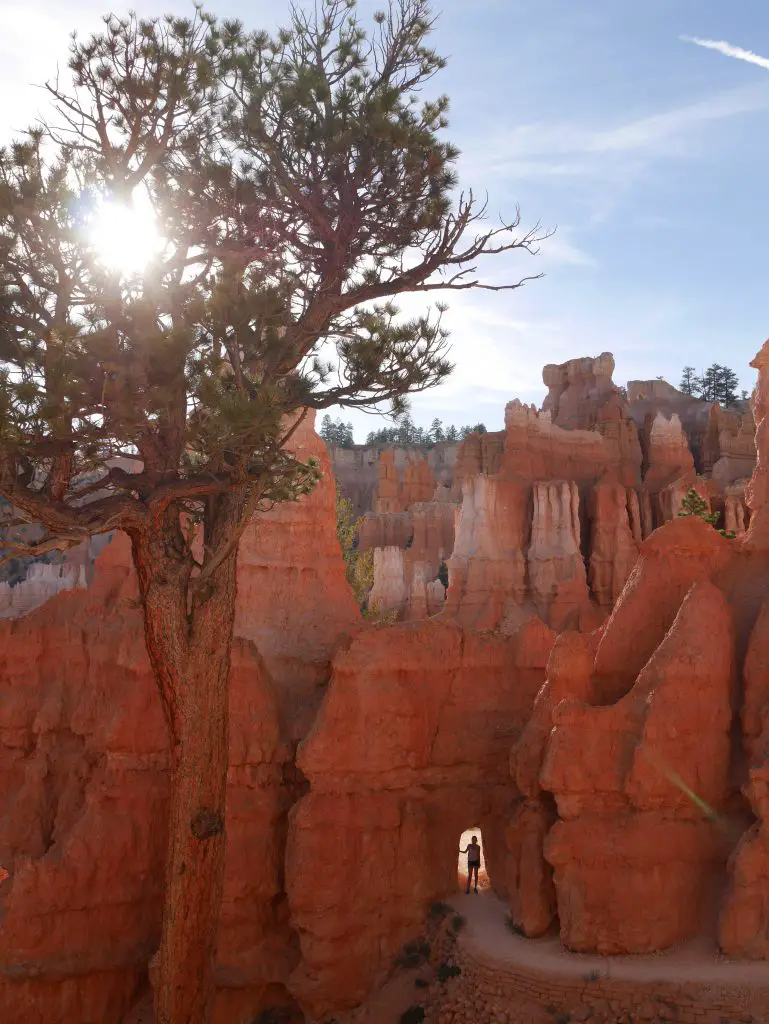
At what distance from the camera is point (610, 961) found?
41.6 feet

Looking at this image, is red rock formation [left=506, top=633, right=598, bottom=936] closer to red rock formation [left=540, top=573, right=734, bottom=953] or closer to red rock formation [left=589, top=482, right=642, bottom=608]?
red rock formation [left=540, top=573, right=734, bottom=953]

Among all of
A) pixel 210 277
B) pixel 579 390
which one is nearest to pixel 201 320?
pixel 210 277

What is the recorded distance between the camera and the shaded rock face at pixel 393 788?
14.9 metres

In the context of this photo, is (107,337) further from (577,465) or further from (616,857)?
(577,465)

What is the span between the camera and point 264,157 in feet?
43.3

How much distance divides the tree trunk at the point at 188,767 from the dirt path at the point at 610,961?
4.17 m

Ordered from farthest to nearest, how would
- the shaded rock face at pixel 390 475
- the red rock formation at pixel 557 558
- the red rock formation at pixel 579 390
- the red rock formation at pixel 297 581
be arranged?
1. the shaded rock face at pixel 390 475
2. the red rock formation at pixel 579 390
3. the red rock formation at pixel 557 558
4. the red rock formation at pixel 297 581

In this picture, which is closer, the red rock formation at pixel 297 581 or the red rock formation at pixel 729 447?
the red rock formation at pixel 297 581

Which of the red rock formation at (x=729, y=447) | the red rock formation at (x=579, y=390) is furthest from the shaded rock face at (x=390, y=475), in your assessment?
the red rock formation at (x=729, y=447)

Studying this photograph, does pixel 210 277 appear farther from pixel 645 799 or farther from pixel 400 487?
pixel 400 487

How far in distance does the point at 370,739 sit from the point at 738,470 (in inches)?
1621

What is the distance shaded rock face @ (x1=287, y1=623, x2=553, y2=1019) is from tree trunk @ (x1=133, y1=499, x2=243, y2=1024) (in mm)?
3117

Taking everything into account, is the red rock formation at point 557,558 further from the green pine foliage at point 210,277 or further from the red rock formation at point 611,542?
the green pine foliage at point 210,277

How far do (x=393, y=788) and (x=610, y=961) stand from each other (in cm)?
437
